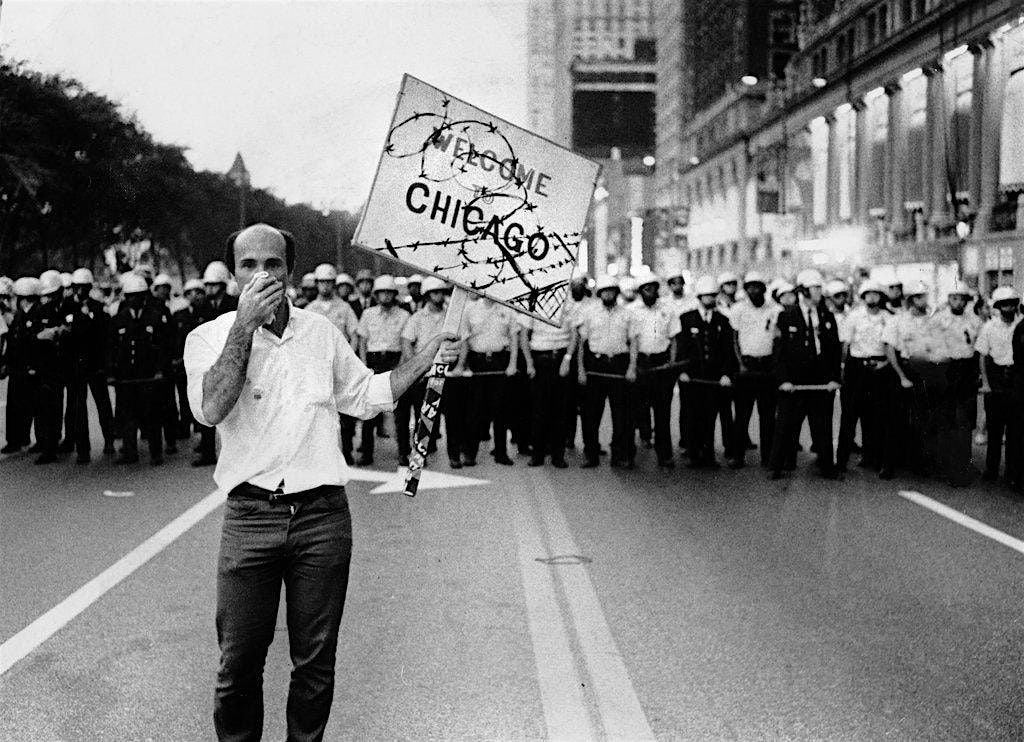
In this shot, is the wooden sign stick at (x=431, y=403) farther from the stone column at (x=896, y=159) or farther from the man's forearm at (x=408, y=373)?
the stone column at (x=896, y=159)

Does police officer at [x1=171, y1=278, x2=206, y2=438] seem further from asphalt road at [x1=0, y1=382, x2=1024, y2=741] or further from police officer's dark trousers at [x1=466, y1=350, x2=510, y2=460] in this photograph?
asphalt road at [x1=0, y1=382, x2=1024, y2=741]

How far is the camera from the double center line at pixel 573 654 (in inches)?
206

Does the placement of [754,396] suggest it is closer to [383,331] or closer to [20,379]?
[383,331]

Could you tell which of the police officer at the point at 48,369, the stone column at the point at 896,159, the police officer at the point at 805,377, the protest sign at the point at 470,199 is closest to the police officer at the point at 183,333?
the police officer at the point at 48,369

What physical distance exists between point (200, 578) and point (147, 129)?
43625mm

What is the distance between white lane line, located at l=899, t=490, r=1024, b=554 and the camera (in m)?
9.50

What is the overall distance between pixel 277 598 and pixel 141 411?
1032 cm

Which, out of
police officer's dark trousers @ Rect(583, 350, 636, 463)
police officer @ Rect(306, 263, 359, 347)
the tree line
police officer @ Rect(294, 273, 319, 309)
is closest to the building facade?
police officer @ Rect(294, 273, 319, 309)

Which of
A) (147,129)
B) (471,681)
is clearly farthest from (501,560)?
(147,129)

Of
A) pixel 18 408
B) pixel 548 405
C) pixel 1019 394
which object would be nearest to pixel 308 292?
pixel 18 408

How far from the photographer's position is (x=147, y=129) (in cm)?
4900

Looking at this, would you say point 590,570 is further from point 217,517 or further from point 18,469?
point 18,469

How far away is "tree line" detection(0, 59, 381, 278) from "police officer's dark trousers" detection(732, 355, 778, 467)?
70.1 feet

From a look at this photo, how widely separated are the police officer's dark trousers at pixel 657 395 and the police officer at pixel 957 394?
113 inches
